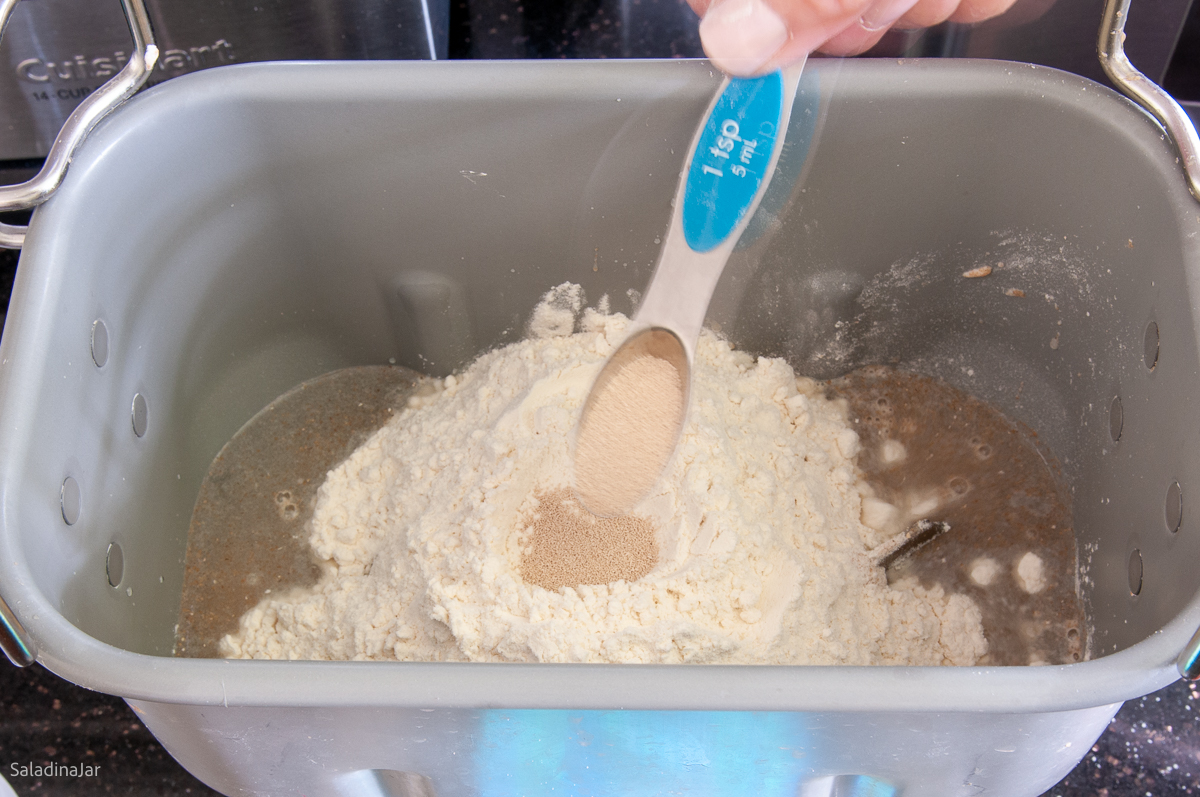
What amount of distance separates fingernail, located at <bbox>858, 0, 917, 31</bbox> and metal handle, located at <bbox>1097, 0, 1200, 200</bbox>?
0.12 metres

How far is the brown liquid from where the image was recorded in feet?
2.18

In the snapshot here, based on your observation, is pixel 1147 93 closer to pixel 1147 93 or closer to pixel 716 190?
pixel 1147 93

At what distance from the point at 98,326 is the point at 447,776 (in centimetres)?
35

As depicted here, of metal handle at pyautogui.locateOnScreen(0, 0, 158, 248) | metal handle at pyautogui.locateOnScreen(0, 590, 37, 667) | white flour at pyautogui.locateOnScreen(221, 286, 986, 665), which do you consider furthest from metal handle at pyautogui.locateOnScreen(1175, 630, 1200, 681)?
metal handle at pyautogui.locateOnScreen(0, 0, 158, 248)

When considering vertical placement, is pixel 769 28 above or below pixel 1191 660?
above

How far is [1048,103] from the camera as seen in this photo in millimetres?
617

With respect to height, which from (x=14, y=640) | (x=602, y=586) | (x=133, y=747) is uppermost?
(x=14, y=640)

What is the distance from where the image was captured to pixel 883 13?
589 mm

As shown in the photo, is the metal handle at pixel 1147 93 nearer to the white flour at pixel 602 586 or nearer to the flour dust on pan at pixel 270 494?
the white flour at pixel 602 586

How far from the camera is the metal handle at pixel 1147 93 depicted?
556 mm

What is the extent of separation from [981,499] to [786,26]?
1.28ft

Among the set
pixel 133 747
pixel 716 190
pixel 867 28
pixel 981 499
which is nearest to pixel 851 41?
pixel 867 28

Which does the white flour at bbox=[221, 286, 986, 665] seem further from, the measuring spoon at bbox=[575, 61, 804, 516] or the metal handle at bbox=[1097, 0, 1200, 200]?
the metal handle at bbox=[1097, 0, 1200, 200]

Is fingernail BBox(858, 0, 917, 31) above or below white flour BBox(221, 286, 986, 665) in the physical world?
above
